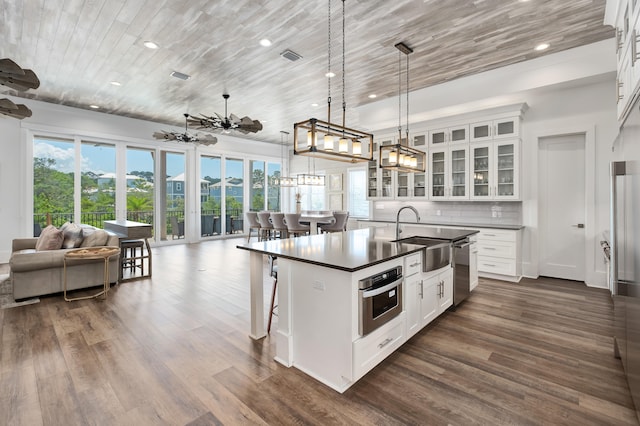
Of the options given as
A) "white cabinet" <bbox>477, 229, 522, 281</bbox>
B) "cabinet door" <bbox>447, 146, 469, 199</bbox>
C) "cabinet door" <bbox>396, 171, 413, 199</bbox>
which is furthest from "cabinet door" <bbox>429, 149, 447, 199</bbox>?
"white cabinet" <bbox>477, 229, 522, 281</bbox>

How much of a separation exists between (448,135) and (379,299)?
4.40 meters

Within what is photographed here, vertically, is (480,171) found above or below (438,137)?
below

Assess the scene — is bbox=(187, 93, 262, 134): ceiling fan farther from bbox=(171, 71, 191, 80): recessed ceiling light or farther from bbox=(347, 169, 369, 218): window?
bbox=(347, 169, 369, 218): window

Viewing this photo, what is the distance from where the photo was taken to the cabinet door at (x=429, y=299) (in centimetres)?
285

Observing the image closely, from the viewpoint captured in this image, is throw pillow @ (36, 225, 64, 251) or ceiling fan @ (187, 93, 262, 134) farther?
ceiling fan @ (187, 93, 262, 134)

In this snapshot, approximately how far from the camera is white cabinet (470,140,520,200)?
4918mm

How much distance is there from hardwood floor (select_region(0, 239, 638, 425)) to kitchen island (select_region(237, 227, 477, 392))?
0.13 meters

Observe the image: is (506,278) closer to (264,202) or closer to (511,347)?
(511,347)

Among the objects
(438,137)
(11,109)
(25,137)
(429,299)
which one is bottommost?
(429,299)

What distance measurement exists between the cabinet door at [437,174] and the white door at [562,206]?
59.0 inches

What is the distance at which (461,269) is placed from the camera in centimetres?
359

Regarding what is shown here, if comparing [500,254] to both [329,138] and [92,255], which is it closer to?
[329,138]

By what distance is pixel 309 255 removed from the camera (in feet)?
7.55

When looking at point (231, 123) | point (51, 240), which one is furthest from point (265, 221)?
point (51, 240)
